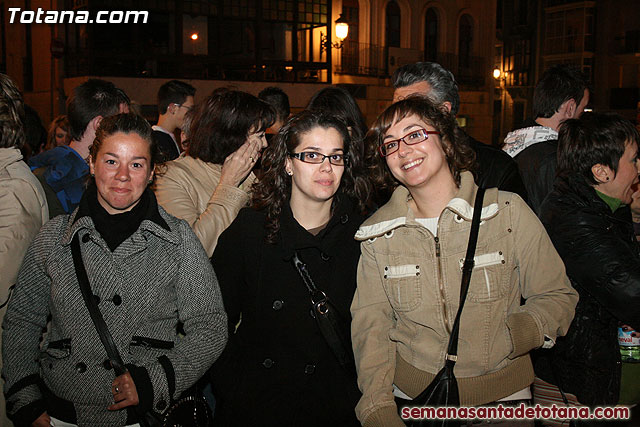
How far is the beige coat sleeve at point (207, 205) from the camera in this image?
140 inches

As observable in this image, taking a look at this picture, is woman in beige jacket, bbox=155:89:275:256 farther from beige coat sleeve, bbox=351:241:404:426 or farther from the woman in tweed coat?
beige coat sleeve, bbox=351:241:404:426

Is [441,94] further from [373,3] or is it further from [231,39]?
[373,3]

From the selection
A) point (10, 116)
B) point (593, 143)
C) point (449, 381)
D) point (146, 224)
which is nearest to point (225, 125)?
point (146, 224)

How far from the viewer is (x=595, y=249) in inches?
129

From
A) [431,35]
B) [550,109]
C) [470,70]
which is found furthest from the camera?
[470,70]

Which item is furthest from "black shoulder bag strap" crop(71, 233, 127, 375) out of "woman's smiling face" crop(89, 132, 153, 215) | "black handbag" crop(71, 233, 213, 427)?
"woman's smiling face" crop(89, 132, 153, 215)

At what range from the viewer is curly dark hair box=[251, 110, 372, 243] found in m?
3.20

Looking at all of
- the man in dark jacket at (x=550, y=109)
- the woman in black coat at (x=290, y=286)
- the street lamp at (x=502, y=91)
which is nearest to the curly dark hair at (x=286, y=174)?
the woman in black coat at (x=290, y=286)

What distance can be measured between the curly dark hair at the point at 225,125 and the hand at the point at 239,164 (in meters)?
0.08

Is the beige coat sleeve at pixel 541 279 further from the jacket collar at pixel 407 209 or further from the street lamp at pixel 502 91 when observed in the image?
the street lamp at pixel 502 91

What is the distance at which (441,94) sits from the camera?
13.9 ft

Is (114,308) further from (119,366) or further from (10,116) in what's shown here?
(10,116)

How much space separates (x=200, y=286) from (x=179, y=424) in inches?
29.7

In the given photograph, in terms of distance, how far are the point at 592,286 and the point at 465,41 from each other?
2567 centimetres
